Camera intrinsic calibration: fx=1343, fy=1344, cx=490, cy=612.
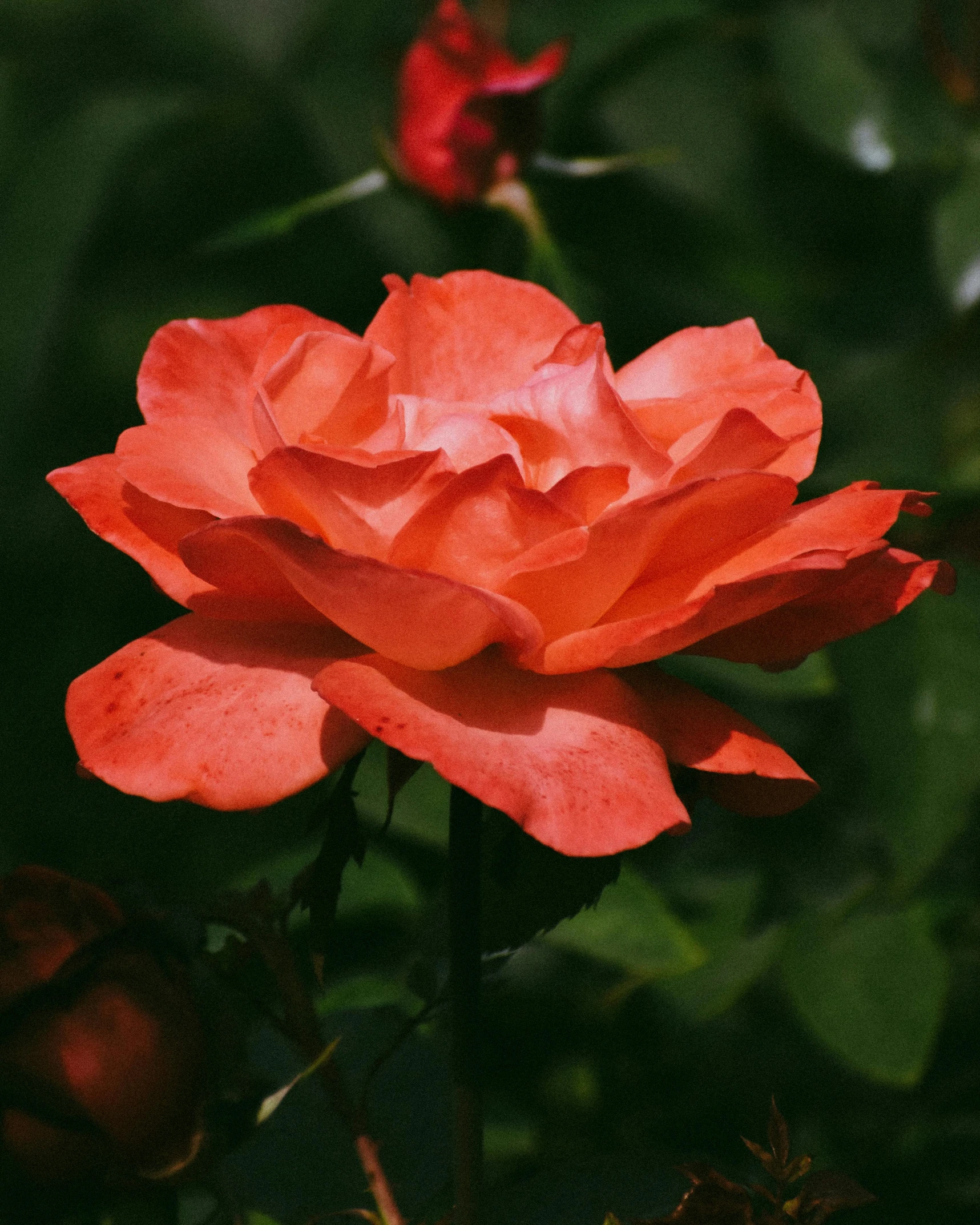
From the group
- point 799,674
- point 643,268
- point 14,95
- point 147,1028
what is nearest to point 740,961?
point 799,674

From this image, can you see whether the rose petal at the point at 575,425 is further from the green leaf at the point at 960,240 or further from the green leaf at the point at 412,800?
the green leaf at the point at 960,240

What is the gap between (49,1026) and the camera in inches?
12.8

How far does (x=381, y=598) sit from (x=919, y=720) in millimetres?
508

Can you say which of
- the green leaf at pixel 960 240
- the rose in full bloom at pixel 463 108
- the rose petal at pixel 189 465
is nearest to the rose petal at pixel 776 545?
the rose petal at pixel 189 465

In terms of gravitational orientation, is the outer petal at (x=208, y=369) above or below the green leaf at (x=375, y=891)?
above

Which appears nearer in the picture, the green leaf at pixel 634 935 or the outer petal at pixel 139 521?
the outer petal at pixel 139 521

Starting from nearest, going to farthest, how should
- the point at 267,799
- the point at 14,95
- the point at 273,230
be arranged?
1. the point at 267,799
2. the point at 273,230
3. the point at 14,95

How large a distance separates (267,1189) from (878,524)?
291mm

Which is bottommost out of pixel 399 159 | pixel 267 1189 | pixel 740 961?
pixel 740 961

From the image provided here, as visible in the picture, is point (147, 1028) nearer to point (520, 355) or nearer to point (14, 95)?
point (520, 355)

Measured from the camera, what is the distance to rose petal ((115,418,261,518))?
1.07 feet

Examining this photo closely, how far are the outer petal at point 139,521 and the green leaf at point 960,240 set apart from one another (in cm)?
66

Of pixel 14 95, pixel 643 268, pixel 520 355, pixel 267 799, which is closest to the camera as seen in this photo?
pixel 267 799

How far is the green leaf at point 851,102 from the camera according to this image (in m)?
0.93
